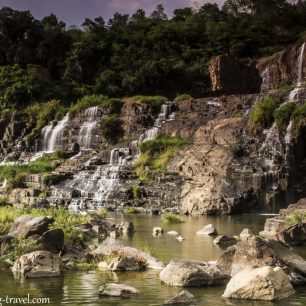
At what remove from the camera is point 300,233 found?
19422 millimetres

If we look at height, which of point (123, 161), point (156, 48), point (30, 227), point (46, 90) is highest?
point (156, 48)

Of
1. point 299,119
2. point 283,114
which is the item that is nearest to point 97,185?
point 283,114

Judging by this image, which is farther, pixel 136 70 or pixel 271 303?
pixel 136 70

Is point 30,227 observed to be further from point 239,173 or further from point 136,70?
point 136,70

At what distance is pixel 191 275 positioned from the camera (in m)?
12.7

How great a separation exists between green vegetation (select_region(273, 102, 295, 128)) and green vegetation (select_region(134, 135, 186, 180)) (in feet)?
24.9

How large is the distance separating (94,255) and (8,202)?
2454cm

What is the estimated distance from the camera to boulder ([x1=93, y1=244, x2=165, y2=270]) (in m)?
15.1

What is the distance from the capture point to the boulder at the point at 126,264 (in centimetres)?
1459

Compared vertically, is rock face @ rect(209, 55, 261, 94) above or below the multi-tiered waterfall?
above

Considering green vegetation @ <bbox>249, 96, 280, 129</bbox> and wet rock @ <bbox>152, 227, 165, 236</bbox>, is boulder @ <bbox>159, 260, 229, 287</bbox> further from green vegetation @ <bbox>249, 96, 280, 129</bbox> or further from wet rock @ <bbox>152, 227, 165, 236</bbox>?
green vegetation @ <bbox>249, 96, 280, 129</bbox>

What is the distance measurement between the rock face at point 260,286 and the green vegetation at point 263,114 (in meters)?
32.4

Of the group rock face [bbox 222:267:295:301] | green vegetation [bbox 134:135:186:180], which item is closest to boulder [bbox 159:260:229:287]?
rock face [bbox 222:267:295:301]

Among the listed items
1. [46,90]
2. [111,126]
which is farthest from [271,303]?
[46,90]
